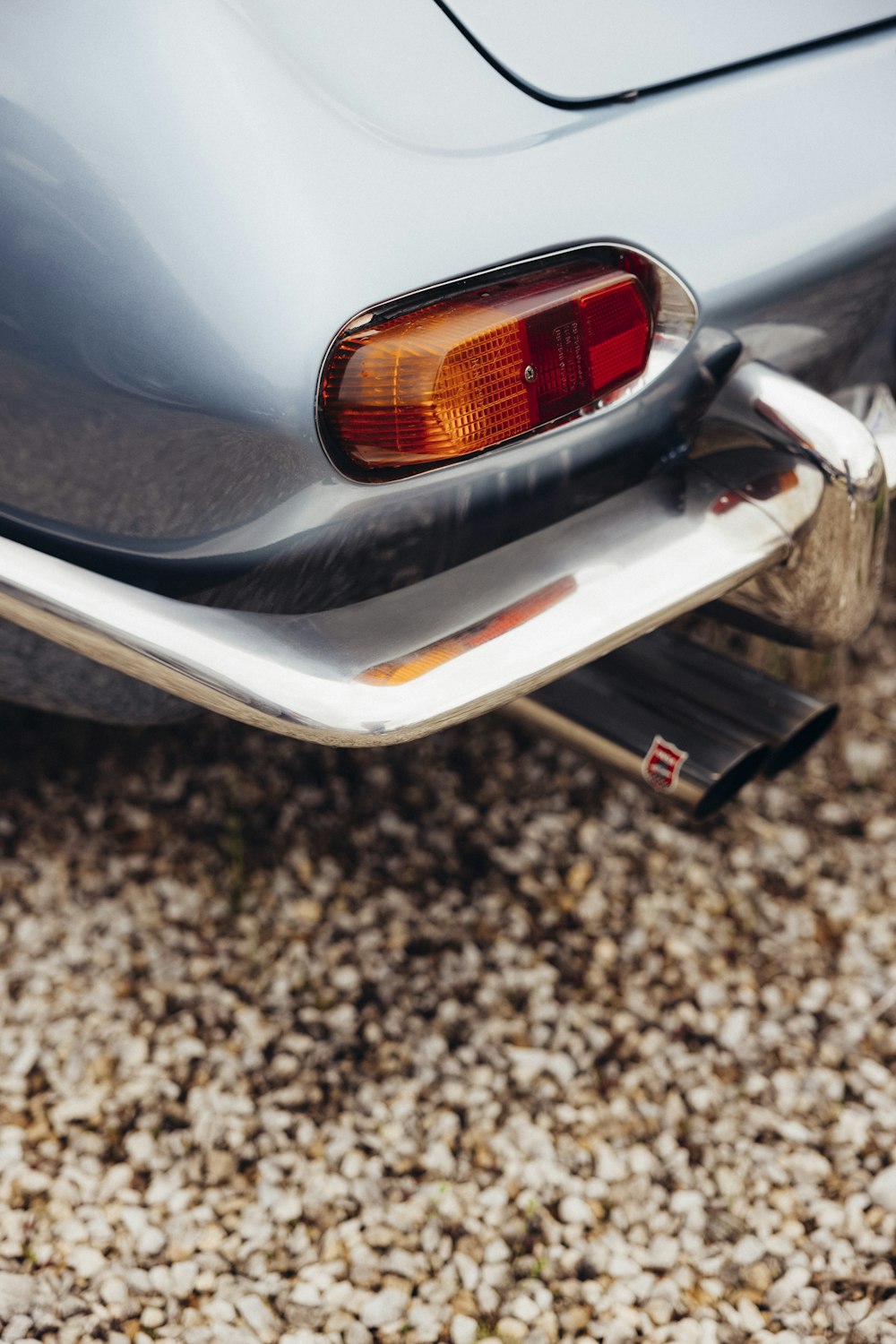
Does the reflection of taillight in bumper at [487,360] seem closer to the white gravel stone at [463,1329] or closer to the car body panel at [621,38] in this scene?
the car body panel at [621,38]

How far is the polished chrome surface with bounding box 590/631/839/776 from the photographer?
1597 millimetres

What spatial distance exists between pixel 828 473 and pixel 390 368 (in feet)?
1.96

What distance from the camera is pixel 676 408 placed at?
143cm

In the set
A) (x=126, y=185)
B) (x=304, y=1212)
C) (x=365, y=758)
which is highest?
(x=126, y=185)

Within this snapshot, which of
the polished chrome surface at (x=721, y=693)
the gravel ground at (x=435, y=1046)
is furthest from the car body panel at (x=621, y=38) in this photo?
the gravel ground at (x=435, y=1046)

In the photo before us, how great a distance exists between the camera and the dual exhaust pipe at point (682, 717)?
5.10ft

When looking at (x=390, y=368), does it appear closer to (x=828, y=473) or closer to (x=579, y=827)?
(x=828, y=473)

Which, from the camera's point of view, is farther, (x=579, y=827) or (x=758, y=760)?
(x=579, y=827)

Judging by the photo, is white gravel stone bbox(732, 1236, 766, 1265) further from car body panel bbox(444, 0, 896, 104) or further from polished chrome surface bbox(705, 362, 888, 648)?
car body panel bbox(444, 0, 896, 104)

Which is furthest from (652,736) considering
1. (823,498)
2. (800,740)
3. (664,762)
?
(823,498)

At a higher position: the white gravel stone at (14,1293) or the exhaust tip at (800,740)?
the exhaust tip at (800,740)

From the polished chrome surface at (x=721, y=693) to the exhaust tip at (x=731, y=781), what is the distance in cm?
3

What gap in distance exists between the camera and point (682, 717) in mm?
1589

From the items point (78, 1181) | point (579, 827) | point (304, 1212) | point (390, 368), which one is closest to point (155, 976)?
point (78, 1181)
